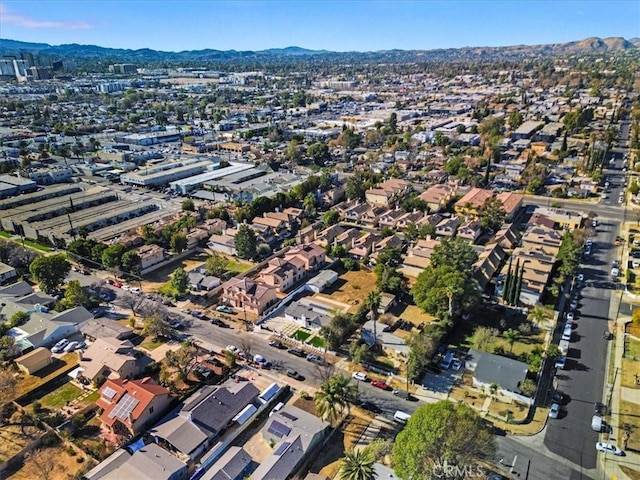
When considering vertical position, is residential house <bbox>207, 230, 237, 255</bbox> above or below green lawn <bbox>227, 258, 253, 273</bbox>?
above

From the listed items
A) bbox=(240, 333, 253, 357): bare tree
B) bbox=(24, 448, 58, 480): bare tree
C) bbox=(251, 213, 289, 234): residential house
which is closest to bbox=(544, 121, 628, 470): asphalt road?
bbox=(240, 333, 253, 357): bare tree

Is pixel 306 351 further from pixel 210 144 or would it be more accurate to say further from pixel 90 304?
pixel 210 144

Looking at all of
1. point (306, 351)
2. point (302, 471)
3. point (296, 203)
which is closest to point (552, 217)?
point (296, 203)

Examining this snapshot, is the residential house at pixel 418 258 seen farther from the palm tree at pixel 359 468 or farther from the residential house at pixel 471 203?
the palm tree at pixel 359 468

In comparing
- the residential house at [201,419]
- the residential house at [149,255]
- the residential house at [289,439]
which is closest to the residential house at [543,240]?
the residential house at [289,439]

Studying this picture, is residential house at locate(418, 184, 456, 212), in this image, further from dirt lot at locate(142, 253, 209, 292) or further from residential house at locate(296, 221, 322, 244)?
dirt lot at locate(142, 253, 209, 292)

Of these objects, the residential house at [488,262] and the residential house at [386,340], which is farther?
the residential house at [488,262]
